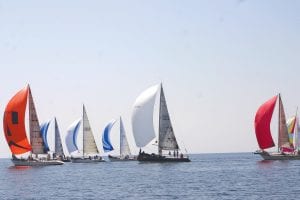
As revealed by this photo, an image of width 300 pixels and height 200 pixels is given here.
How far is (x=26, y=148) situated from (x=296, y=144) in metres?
48.0

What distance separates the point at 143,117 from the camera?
8262 centimetres

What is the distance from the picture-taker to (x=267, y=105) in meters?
88.6

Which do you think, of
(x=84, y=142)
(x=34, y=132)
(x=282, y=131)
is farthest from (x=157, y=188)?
(x=84, y=142)

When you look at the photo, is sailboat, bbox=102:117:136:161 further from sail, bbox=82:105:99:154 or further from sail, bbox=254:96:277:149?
sail, bbox=254:96:277:149

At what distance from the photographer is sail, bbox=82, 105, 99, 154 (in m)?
110

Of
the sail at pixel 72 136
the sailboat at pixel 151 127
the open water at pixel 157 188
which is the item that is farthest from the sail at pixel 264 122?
the sail at pixel 72 136

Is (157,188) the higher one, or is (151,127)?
(151,127)

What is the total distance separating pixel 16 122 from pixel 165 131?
21553 millimetres

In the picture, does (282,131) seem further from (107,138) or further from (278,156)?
(107,138)

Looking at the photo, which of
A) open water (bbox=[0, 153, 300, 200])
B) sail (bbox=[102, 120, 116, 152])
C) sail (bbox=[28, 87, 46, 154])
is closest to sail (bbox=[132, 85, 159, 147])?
sail (bbox=[28, 87, 46, 154])

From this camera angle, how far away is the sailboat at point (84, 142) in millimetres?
110250

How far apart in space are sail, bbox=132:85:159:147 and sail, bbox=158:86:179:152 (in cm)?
315

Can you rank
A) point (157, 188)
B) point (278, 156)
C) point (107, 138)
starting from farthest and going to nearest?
point (107, 138) → point (278, 156) → point (157, 188)

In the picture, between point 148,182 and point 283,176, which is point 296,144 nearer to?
point 283,176
